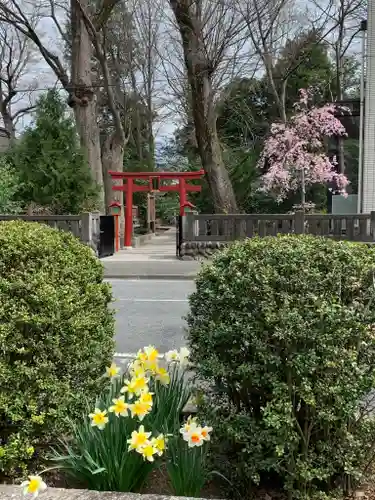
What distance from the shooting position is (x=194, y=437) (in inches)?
81.7

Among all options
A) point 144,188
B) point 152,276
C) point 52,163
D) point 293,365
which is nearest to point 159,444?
point 293,365

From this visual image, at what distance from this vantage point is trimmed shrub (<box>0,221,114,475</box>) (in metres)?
2.23

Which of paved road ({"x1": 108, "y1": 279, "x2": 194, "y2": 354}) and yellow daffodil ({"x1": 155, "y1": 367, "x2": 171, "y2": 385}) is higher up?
yellow daffodil ({"x1": 155, "y1": 367, "x2": 171, "y2": 385})

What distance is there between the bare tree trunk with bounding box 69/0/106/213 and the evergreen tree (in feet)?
4.60

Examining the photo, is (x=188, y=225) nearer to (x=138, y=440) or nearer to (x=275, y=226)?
(x=275, y=226)

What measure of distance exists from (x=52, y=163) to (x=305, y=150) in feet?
38.3

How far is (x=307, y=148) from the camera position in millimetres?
22797

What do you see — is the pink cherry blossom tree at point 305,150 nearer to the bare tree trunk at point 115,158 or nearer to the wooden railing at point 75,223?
the bare tree trunk at point 115,158

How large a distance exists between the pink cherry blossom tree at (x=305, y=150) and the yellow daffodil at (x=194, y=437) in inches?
789

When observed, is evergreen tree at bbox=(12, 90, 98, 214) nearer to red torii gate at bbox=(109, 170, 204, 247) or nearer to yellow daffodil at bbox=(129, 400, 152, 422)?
red torii gate at bbox=(109, 170, 204, 247)

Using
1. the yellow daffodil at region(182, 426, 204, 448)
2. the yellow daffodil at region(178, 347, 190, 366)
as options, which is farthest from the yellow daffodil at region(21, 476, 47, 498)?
the yellow daffodil at region(178, 347, 190, 366)

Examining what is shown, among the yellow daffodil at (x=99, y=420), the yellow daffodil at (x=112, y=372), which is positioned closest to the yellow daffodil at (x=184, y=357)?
the yellow daffodil at (x=112, y=372)

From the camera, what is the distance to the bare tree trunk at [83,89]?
1794 centimetres

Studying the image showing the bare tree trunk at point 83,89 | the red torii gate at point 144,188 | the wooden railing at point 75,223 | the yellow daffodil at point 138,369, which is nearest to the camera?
the yellow daffodil at point 138,369
